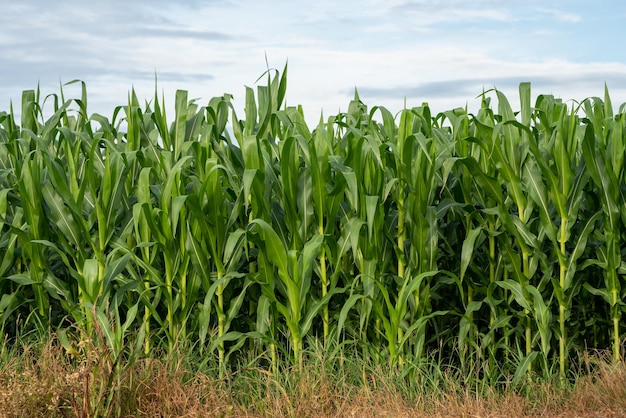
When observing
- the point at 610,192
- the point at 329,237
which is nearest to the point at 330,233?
the point at 329,237

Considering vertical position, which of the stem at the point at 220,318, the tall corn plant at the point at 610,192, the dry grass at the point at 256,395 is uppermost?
the tall corn plant at the point at 610,192

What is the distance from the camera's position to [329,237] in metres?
4.61

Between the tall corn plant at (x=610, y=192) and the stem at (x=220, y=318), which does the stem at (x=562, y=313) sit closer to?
the tall corn plant at (x=610, y=192)

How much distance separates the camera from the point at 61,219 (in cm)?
495

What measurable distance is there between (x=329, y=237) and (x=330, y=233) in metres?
0.08

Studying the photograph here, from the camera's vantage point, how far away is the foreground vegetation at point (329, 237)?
4652mm

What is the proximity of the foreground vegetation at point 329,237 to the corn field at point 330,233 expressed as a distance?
1 cm

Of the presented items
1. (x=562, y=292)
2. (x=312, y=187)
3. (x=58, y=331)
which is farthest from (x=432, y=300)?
(x=58, y=331)

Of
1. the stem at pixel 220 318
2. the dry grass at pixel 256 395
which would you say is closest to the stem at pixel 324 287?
the dry grass at pixel 256 395

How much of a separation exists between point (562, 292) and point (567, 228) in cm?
42

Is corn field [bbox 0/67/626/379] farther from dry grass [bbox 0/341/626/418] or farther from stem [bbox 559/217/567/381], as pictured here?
dry grass [bbox 0/341/626/418]

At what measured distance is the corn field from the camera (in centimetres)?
466

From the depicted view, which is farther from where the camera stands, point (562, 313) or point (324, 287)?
point (562, 313)

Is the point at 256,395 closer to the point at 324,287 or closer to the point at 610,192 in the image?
the point at 324,287
